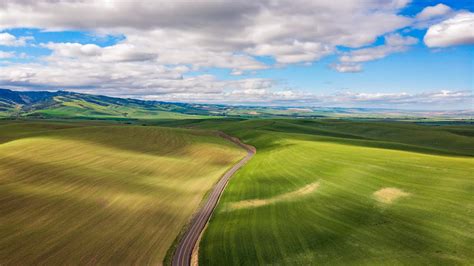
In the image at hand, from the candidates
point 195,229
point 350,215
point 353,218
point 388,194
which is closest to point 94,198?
point 195,229

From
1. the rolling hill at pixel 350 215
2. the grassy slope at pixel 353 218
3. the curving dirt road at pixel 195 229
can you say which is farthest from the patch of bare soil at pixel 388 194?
the curving dirt road at pixel 195 229

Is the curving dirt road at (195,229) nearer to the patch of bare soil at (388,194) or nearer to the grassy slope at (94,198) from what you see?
the grassy slope at (94,198)

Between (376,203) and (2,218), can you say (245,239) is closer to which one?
(376,203)

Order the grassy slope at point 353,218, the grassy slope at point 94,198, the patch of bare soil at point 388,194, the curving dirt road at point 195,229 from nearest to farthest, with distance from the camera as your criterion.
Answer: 1. the grassy slope at point 353,218
2. the grassy slope at point 94,198
3. the curving dirt road at point 195,229
4. the patch of bare soil at point 388,194

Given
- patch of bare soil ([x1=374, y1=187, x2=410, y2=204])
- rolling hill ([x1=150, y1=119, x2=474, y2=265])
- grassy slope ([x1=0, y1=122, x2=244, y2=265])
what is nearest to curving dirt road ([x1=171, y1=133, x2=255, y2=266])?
rolling hill ([x1=150, y1=119, x2=474, y2=265])

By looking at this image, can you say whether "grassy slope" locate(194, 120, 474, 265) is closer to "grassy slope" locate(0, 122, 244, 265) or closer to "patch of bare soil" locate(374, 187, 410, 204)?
"patch of bare soil" locate(374, 187, 410, 204)

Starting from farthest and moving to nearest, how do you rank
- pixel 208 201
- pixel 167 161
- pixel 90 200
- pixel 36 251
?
pixel 167 161, pixel 208 201, pixel 90 200, pixel 36 251

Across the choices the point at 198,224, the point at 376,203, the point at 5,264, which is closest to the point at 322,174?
the point at 376,203
